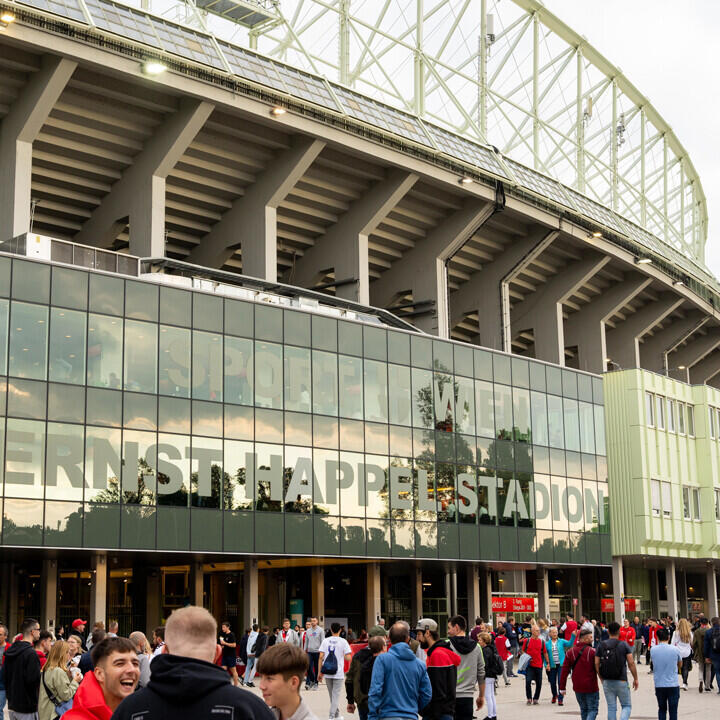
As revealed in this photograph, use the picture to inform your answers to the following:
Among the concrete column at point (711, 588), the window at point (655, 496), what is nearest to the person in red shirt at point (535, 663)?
the window at point (655, 496)

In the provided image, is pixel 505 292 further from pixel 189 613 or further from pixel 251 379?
pixel 189 613

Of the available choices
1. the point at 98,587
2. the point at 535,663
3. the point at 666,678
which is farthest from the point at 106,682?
→ the point at 98,587

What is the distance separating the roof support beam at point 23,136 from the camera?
1363 inches

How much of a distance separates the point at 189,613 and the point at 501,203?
42595 millimetres

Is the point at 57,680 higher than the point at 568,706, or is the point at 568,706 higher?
the point at 57,680

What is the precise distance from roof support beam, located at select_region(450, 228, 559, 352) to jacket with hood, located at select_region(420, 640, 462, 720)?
37341mm

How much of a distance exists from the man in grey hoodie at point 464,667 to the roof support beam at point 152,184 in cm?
2570

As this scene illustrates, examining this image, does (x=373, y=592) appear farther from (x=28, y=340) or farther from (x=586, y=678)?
(x=586, y=678)

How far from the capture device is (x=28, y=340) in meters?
31.5

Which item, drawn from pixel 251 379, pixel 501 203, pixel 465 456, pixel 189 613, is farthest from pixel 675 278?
pixel 189 613

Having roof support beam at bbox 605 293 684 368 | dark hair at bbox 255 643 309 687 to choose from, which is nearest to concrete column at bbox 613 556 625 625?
roof support beam at bbox 605 293 684 368

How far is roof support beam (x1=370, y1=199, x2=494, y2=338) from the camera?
4659 cm

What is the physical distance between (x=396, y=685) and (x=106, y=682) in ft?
15.0

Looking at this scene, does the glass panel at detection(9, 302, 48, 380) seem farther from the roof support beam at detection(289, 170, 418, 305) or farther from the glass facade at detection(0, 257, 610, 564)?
the roof support beam at detection(289, 170, 418, 305)
